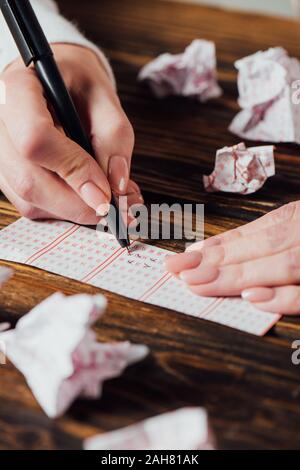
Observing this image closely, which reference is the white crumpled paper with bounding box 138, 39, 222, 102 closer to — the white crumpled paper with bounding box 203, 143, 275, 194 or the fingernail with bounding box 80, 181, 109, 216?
the white crumpled paper with bounding box 203, 143, 275, 194

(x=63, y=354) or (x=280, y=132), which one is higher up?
(x=63, y=354)

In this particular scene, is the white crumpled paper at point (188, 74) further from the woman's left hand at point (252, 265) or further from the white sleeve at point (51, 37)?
the woman's left hand at point (252, 265)

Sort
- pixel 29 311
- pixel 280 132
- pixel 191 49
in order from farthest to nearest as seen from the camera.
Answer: pixel 191 49 → pixel 280 132 → pixel 29 311

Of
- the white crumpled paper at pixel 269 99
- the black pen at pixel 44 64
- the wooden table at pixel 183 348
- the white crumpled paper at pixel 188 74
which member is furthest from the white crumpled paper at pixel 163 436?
the white crumpled paper at pixel 188 74

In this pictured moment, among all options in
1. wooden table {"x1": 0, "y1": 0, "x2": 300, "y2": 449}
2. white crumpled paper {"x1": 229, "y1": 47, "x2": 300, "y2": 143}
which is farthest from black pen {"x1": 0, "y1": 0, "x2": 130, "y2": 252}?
white crumpled paper {"x1": 229, "y1": 47, "x2": 300, "y2": 143}

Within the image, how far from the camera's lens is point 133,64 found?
54.2 inches

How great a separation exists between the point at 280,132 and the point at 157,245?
350 mm

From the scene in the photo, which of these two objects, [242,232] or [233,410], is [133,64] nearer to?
[242,232]

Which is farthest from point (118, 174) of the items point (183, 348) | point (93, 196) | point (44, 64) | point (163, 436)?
point (163, 436)

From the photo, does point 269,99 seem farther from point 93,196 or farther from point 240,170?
point 93,196

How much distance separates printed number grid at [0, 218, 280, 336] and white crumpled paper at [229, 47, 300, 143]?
0.35 metres

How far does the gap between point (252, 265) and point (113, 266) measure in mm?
159

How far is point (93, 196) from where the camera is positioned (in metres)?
0.88

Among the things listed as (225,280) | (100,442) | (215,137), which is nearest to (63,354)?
(100,442)
